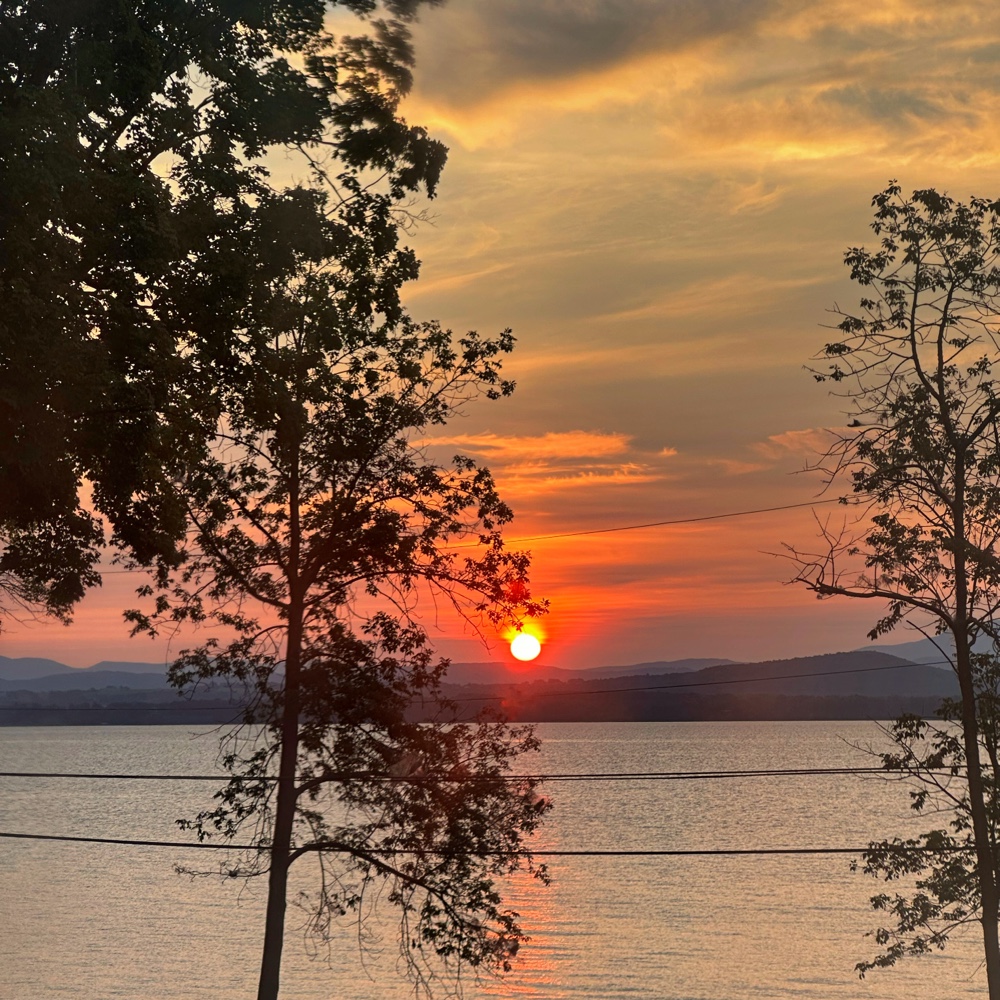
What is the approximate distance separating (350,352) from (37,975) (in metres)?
37.2

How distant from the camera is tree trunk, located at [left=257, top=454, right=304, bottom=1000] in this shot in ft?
82.5

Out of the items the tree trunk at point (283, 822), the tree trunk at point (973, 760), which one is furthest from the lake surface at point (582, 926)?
the tree trunk at point (973, 760)

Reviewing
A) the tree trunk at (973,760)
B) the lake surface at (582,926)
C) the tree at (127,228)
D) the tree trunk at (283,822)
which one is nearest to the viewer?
the tree at (127,228)

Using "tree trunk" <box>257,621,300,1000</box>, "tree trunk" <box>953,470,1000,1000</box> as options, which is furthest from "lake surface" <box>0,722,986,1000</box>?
"tree trunk" <box>953,470,1000,1000</box>

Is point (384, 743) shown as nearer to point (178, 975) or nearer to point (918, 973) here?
point (178, 975)

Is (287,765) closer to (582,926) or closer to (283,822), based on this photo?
(283,822)

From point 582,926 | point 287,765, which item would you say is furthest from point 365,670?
point 582,926

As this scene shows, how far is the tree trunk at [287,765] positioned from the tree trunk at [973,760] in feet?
41.6

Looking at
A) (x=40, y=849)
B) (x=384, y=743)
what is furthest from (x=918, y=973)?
(x=40, y=849)

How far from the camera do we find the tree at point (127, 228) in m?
14.4

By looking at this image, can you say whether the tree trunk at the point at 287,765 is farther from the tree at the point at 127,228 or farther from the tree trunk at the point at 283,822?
the tree at the point at 127,228

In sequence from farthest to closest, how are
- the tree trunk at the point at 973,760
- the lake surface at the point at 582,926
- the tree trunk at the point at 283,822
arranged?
1. the lake surface at the point at 582,926
2. the tree trunk at the point at 283,822
3. the tree trunk at the point at 973,760

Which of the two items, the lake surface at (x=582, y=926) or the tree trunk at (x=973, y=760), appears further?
the lake surface at (x=582, y=926)

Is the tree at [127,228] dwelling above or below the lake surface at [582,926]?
above
